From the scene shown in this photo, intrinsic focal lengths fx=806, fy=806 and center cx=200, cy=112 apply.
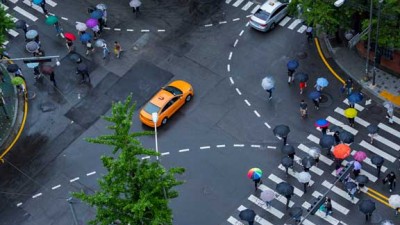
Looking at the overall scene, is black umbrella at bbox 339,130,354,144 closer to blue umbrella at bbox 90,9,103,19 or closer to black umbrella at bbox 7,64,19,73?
blue umbrella at bbox 90,9,103,19

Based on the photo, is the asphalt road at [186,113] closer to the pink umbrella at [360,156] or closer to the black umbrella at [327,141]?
the black umbrella at [327,141]

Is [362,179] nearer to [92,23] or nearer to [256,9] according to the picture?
[256,9]

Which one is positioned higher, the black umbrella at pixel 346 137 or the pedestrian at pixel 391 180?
the black umbrella at pixel 346 137

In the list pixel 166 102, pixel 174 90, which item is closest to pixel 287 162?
pixel 166 102

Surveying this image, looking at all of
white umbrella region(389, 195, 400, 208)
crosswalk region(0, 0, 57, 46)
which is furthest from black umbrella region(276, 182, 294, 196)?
crosswalk region(0, 0, 57, 46)

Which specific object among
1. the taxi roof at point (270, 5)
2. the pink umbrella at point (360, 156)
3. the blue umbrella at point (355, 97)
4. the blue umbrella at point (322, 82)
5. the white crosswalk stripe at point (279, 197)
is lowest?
the white crosswalk stripe at point (279, 197)

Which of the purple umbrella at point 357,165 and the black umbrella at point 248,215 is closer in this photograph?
the black umbrella at point 248,215

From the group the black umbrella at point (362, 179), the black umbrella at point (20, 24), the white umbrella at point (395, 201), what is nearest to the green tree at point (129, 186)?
the black umbrella at point (362, 179)

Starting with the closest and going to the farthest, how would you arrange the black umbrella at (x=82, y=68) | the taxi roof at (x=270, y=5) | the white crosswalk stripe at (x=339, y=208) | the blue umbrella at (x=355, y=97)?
the white crosswalk stripe at (x=339, y=208) → the blue umbrella at (x=355, y=97) → the black umbrella at (x=82, y=68) → the taxi roof at (x=270, y=5)

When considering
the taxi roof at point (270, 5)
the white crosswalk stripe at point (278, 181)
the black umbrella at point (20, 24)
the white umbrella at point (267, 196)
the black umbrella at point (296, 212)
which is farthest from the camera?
the black umbrella at point (20, 24)
